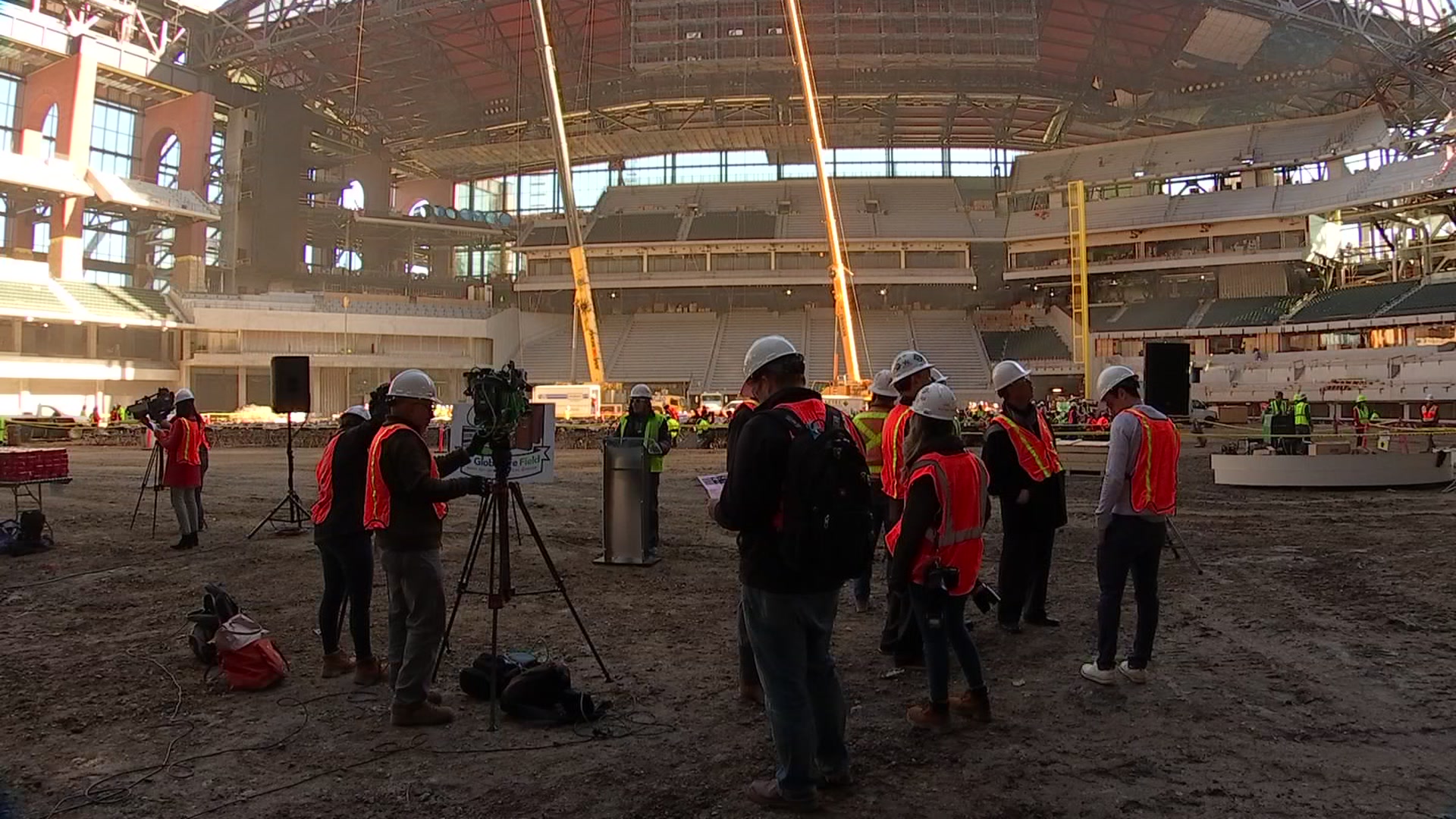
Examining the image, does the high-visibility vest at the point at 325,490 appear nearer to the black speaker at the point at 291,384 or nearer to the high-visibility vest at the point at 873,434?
the high-visibility vest at the point at 873,434

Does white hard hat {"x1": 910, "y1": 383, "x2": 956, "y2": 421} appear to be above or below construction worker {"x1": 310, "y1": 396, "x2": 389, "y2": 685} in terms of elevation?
above

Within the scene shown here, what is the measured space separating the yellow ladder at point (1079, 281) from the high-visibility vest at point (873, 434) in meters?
39.8

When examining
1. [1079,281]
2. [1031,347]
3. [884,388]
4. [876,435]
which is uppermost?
[1079,281]

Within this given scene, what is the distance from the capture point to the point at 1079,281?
4709cm

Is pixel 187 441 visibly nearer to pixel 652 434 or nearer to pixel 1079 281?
pixel 652 434

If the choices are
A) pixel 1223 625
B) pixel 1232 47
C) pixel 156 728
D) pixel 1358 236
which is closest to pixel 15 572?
pixel 156 728

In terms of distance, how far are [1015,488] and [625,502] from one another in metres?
3.96

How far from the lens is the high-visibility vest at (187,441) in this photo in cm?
819

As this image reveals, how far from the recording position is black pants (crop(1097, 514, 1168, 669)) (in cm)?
424

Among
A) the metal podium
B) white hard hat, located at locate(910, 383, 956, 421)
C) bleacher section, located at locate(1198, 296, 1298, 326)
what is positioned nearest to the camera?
white hard hat, located at locate(910, 383, 956, 421)

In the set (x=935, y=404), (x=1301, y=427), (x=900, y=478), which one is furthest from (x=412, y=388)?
(x=1301, y=427)

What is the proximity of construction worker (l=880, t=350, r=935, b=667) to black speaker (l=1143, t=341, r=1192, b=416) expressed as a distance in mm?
5181

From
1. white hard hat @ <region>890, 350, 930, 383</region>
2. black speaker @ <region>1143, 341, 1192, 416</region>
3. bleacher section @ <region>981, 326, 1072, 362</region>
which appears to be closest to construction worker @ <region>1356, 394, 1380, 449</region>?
black speaker @ <region>1143, 341, 1192, 416</region>

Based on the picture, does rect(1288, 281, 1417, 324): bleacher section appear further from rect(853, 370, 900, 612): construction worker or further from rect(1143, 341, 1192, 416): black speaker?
rect(853, 370, 900, 612): construction worker
